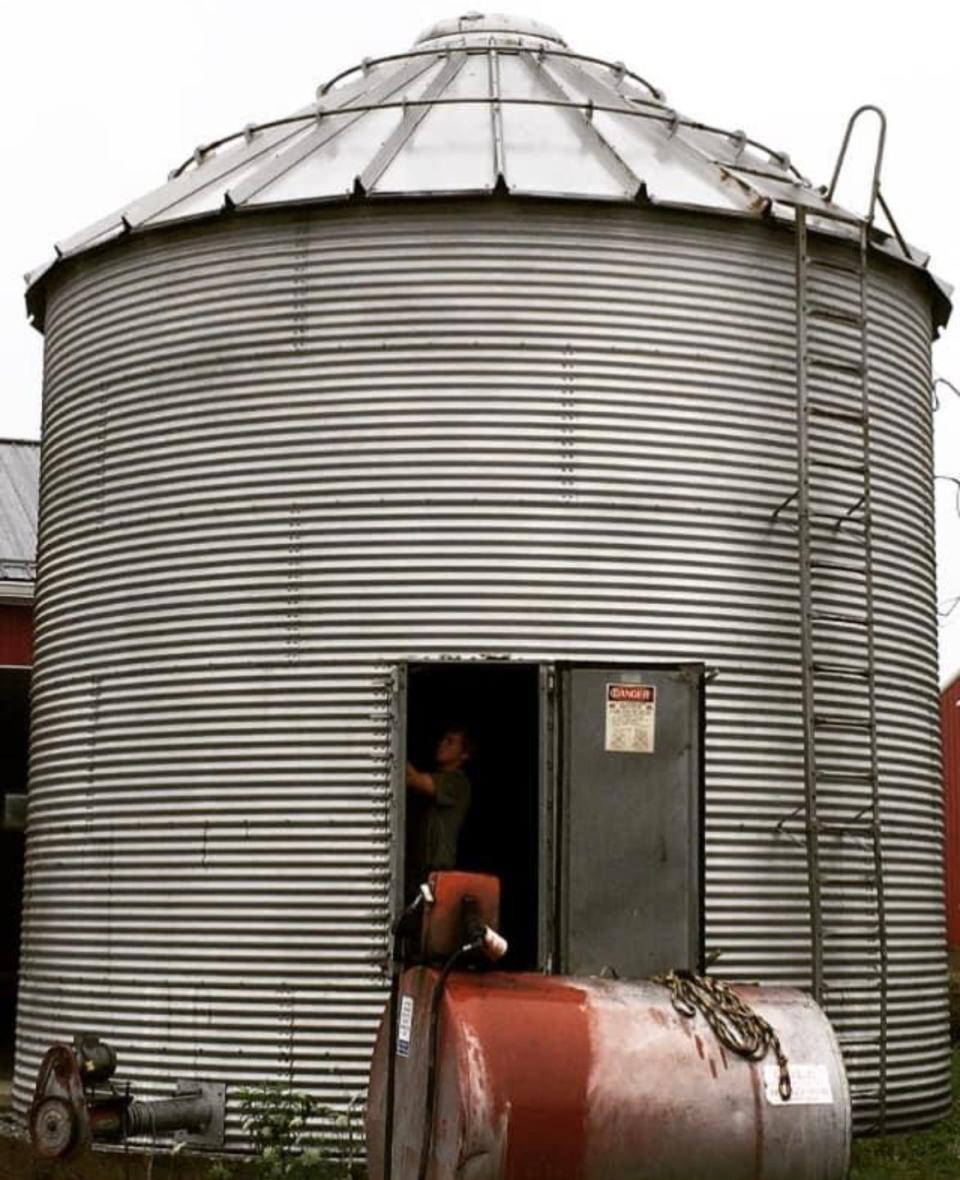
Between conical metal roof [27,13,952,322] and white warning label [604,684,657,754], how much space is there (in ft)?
12.1

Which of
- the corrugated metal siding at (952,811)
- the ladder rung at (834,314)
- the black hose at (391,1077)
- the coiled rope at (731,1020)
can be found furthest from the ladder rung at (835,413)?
the corrugated metal siding at (952,811)

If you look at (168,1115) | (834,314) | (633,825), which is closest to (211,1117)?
(168,1115)

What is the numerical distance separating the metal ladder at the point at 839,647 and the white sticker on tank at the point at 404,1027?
4760mm

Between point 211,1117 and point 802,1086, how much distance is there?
514cm

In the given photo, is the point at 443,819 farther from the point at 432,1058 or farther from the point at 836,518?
the point at 432,1058

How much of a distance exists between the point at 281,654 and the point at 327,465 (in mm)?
1358

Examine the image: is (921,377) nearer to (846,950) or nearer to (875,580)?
(875,580)

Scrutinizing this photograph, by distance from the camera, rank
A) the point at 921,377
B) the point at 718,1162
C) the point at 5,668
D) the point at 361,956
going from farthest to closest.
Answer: the point at 5,668 → the point at 921,377 → the point at 361,956 → the point at 718,1162

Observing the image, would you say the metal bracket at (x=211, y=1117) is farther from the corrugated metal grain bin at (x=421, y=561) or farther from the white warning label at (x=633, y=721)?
the white warning label at (x=633, y=721)

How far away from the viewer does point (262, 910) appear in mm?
13445

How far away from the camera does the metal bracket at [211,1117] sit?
1327cm

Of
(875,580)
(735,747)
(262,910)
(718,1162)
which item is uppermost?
(875,580)

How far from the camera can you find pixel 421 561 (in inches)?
533

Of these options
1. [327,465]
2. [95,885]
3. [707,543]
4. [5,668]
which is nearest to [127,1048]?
[95,885]
